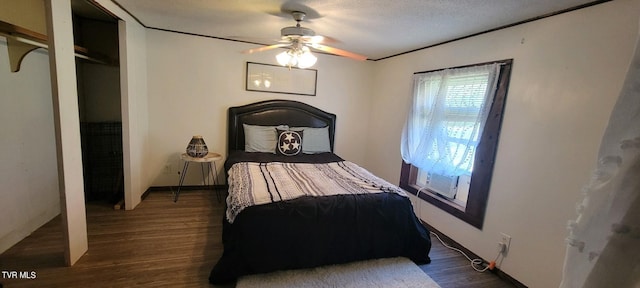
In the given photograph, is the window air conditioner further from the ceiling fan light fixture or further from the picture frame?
the picture frame

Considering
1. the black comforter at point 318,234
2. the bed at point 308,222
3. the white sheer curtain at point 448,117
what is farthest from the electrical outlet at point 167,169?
the white sheer curtain at point 448,117

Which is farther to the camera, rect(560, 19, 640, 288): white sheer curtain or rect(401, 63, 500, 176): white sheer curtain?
rect(401, 63, 500, 176): white sheer curtain

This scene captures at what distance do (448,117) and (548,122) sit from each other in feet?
2.89

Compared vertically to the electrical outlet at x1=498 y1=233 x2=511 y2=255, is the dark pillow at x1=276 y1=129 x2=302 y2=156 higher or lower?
higher

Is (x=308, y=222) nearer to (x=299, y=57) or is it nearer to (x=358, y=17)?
(x=299, y=57)

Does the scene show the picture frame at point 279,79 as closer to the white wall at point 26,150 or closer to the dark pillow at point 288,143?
the dark pillow at point 288,143

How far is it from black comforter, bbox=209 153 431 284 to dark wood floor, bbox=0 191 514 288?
255 mm

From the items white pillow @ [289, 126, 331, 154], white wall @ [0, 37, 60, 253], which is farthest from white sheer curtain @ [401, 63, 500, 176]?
white wall @ [0, 37, 60, 253]

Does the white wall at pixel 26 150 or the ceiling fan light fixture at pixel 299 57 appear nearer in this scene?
the white wall at pixel 26 150

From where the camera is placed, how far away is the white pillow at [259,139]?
3570 millimetres

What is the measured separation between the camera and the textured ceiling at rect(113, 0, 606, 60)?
6.42ft

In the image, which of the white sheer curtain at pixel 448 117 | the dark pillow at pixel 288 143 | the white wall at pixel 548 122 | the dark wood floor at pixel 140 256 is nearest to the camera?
the white wall at pixel 548 122

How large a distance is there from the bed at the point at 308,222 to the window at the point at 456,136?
2.17ft

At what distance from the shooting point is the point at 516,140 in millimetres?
2172
